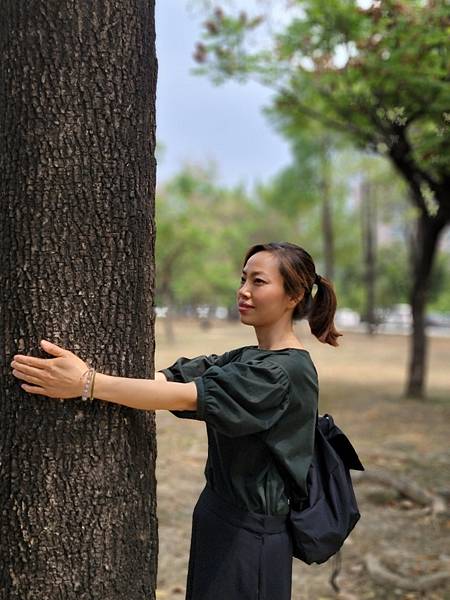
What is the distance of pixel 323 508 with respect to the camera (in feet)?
6.77

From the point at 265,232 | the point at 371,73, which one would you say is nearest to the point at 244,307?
the point at 371,73

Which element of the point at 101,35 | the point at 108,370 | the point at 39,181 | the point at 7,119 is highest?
the point at 101,35

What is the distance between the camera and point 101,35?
202 cm

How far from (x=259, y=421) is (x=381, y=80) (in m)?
7.69

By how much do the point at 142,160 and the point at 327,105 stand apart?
918 centimetres

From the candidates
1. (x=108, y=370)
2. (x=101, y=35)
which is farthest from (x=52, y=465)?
(x=101, y=35)

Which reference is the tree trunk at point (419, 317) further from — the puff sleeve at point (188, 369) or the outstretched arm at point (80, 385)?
the outstretched arm at point (80, 385)

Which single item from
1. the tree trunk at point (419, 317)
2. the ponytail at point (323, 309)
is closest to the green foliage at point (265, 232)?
the tree trunk at point (419, 317)

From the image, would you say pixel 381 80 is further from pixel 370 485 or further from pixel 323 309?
pixel 323 309

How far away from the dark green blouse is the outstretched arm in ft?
0.29

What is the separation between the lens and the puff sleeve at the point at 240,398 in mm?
1779

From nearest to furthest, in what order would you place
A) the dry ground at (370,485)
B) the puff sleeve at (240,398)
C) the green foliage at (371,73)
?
the puff sleeve at (240,398)
the dry ground at (370,485)
the green foliage at (371,73)

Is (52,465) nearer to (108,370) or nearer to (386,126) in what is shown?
(108,370)

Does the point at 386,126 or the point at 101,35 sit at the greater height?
the point at 386,126
